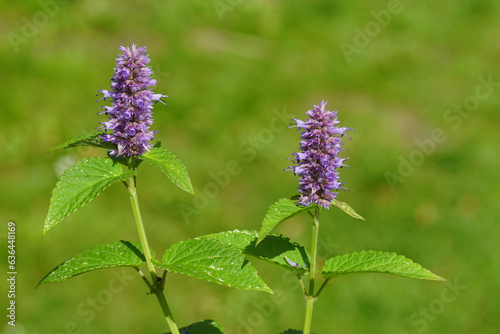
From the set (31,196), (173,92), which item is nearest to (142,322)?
(31,196)

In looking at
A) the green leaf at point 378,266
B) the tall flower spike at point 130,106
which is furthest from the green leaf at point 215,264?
the tall flower spike at point 130,106

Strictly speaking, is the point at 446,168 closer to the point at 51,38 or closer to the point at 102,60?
the point at 102,60

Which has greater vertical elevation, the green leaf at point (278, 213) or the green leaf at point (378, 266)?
the green leaf at point (278, 213)

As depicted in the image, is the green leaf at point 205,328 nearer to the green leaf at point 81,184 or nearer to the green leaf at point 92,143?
the green leaf at point 81,184

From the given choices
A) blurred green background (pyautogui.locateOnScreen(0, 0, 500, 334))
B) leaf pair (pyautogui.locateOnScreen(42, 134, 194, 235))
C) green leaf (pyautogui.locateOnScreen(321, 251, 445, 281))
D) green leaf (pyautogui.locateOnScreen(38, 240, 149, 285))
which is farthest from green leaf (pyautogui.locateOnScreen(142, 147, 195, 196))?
blurred green background (pyautogui.locateOnScreen(0, 0, 500, 334))

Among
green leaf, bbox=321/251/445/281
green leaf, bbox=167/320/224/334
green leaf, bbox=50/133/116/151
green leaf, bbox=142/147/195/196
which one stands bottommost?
green leaf, bbox=167/320/224/334

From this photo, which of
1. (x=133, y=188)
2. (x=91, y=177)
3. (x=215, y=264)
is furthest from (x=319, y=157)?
(x=91, y=177)

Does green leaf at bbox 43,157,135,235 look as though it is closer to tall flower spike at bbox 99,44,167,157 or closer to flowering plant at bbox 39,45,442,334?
flowering plant at bbox 39,45,442,334
